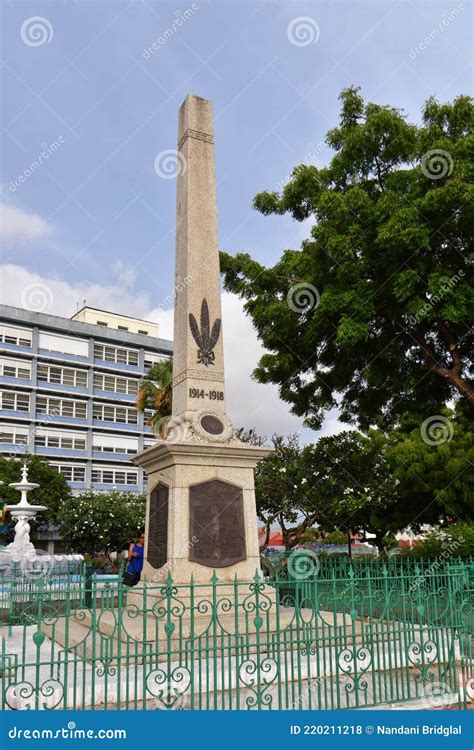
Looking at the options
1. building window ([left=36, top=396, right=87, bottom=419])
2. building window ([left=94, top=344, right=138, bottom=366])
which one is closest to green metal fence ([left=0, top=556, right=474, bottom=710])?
building window ([left=36, top=396, right=87, bottom=419])

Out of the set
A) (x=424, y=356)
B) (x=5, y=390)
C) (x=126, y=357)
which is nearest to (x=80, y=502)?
(x=5, y=390)

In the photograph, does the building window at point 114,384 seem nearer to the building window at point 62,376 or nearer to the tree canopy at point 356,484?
the building window at point 62,376

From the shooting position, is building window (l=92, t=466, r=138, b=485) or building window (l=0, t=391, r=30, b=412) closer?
building window (l=0, t=391, r=30, b=412)

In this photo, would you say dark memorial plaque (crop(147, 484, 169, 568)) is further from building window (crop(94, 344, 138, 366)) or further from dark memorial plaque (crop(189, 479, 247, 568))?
building window (crop(94, 344, 138, 366))

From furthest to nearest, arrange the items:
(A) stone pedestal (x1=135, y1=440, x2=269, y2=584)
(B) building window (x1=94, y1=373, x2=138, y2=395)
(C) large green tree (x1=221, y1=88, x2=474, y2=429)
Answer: (B) building window (x1=94, y1=373, x2=138, y2=395)
(C) large green tree (x1=221, y1=88, x2=474, y2=429)
(A) stone pedestal (x1=135, y1=440, x2=269, y2=584)

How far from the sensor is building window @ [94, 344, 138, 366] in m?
63.9

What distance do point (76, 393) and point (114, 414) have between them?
16.0 feet

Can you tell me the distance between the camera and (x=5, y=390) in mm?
57156

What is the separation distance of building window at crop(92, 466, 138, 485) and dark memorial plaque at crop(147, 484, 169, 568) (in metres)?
52.7

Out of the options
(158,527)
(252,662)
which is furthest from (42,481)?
(252,662)

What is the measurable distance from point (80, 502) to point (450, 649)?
128ft

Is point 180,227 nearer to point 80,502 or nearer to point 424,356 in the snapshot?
point 424,356

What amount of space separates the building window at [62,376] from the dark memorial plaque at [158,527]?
170 feet

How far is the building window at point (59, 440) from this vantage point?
58.9 m
